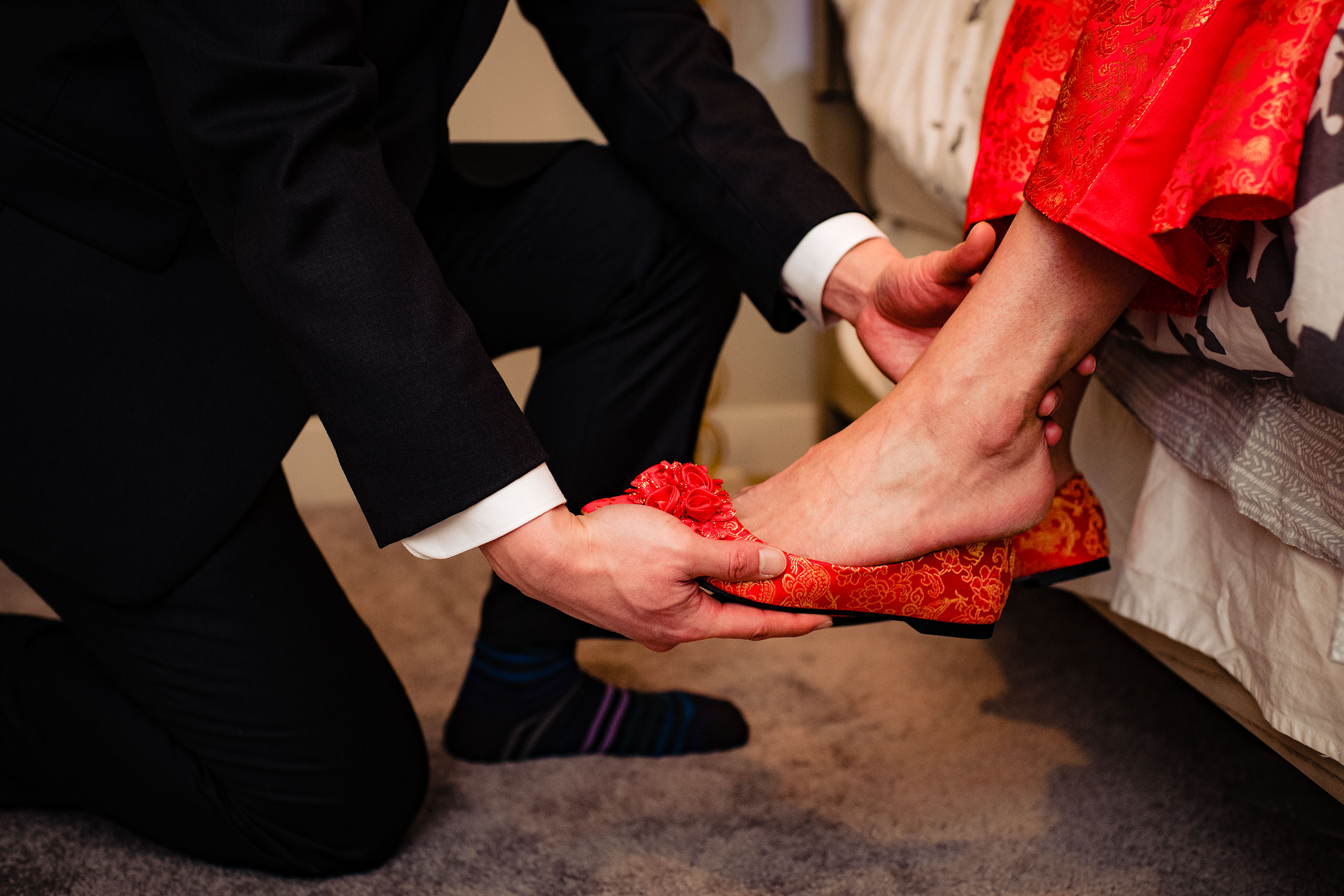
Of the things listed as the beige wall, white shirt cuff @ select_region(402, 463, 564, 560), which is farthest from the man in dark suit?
the beige wall

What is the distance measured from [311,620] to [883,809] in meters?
0.49

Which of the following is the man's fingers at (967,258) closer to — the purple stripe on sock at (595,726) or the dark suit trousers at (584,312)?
the dark suit trousers at (584,312)

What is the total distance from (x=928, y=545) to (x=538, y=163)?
0.52 meters

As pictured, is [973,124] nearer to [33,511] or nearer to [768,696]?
[768,696]

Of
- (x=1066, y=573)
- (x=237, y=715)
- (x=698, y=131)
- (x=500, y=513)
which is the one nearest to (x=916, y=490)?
(x=1066, y=573)

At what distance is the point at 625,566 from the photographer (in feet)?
1.73

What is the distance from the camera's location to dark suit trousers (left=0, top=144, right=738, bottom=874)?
2.20ft

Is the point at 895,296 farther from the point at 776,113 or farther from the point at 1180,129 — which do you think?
the point at 776,113

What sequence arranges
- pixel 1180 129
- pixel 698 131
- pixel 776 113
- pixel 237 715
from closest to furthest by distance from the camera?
1. pixel 1180 129
2. pixel 237 715
3. pixel 698 131
4. pixel 776 113

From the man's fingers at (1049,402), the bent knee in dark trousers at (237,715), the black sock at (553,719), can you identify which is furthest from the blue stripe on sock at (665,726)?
the man's fingers at (1049,402)

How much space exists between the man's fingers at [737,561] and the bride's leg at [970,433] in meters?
0.04

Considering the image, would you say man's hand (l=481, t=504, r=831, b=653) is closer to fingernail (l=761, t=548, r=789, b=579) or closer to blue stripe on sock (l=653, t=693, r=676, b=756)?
fingernail (l=761, t=548, r=789, b=579)

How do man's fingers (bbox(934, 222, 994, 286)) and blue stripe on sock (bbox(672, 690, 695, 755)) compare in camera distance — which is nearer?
man's fingers (bbox(934, 222, 994, 286))

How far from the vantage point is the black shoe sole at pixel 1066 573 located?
2.13ft
